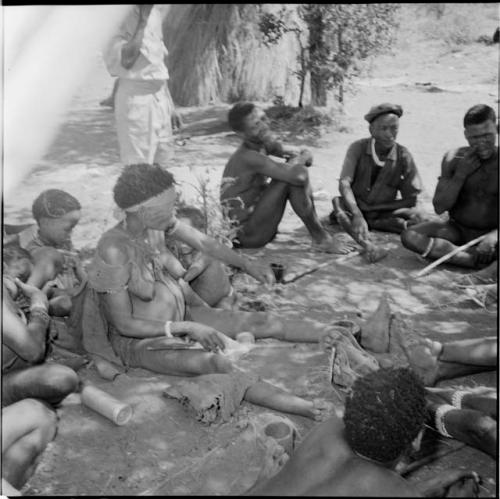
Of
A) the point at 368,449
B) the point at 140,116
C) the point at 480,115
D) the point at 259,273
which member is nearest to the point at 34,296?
the point at 259,273

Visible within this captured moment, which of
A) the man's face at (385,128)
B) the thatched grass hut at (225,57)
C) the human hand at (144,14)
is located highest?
the human hand at (144,14)

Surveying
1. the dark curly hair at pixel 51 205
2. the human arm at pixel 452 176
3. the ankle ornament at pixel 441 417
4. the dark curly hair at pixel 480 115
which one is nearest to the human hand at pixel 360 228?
the human arm at pixel 452 176

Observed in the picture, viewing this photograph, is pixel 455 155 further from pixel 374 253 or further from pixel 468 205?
pixel 374 253

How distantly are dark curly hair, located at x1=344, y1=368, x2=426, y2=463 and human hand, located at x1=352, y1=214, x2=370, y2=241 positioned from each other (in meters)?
3.24

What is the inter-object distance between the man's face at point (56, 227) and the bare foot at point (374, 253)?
7.43ft

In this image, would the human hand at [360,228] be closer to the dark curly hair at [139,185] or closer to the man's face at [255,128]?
the man's face at [255,128]

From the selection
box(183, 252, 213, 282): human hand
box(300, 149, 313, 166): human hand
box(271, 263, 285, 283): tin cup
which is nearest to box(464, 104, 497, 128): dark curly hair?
box(300, 149, 313, 166): human hand

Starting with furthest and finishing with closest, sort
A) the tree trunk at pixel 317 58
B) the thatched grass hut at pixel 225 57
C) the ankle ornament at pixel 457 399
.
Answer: the tree trunk at pixel 317 58 → the thatched grass hut at pixel 225 57 → the ankle ornament at pixel 457 399

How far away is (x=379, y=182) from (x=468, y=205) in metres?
0.85

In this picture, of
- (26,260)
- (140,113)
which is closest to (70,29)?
(140,113)

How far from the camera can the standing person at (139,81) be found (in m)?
5.60

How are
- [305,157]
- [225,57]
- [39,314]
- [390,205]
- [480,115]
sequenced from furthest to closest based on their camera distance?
[225,57] → [390,205] → [305,157] → [480,115] → [39,314]

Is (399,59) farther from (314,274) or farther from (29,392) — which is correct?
(29,392)

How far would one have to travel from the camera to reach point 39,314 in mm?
3324
